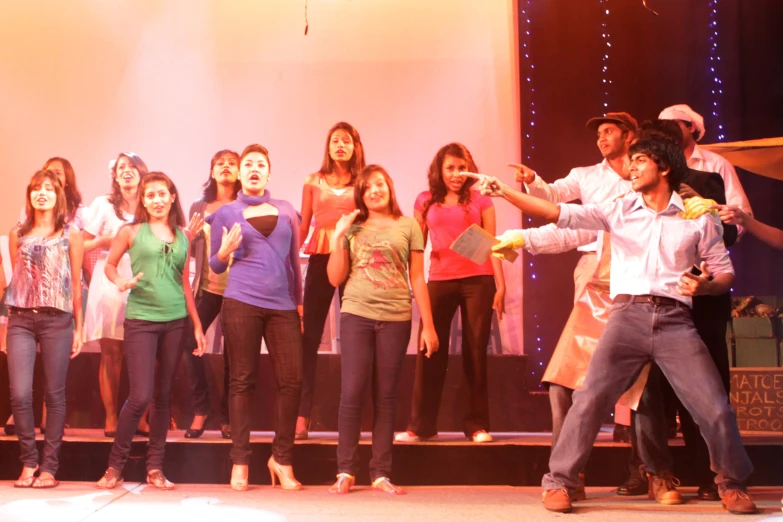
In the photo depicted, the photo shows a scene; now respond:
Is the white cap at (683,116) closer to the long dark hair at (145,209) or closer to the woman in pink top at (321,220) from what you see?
the woman in pink top at (321,220)

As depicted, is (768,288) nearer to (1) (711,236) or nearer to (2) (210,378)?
(1) (711,236)

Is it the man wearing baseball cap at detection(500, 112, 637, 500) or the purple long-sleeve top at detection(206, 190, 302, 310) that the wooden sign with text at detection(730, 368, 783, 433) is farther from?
the purple long-sleeve top at detection(206, 190, 302, 310)

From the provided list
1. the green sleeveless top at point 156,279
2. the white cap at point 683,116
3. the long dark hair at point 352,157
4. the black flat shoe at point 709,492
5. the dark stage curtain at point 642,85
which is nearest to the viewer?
the black flat shoe at point 709,492

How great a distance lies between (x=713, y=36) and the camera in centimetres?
582

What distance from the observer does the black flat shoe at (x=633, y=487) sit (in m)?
4.09

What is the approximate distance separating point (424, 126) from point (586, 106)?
3.89 feet

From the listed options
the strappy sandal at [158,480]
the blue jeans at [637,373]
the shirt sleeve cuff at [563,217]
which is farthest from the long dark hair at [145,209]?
the blue jeans at [637,373]

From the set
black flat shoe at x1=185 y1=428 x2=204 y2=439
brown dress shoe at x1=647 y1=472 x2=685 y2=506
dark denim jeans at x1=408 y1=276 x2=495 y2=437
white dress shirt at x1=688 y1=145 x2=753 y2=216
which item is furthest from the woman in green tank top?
white dress shirt at x1=688 y1=145 x2=753 y2=216

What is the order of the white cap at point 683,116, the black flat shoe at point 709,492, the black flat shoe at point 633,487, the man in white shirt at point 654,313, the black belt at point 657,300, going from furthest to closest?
the white cap at point 683,116 → the black flat shoe at point 633,487 → the black flat shoe at point 709,492 → the black belt at point 657,300 → the man in white shirt at point 654,313

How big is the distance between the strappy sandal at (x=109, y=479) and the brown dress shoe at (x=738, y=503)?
2812 millimetres

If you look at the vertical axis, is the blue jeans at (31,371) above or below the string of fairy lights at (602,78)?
below

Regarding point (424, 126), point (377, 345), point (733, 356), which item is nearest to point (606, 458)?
point (377, 345)

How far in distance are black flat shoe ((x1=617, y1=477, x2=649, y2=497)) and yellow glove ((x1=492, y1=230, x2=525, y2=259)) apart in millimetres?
1306

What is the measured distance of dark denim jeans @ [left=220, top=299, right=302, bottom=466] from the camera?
13.8ft
